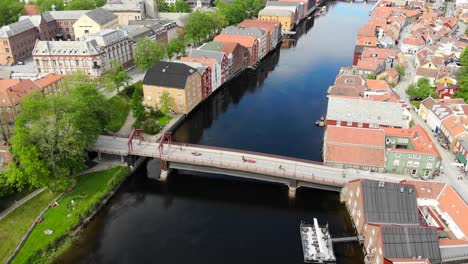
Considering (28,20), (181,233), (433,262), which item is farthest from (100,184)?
(28,20)

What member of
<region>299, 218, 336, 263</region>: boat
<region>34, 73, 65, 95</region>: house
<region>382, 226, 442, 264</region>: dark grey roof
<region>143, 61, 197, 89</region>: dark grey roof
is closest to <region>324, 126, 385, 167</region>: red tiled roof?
<region>299, 218, 336, 263</region>: boat

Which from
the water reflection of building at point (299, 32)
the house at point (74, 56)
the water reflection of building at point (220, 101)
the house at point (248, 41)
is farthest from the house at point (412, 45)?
the house at point (74, 56)


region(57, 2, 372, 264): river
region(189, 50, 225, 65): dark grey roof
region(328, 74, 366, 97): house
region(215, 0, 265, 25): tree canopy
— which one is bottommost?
region(57, 2, 372, 264): river

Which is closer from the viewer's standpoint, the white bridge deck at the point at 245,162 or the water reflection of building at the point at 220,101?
the white bridge deck at the point at 245,162

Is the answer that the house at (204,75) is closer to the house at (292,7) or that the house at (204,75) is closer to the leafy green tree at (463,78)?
the leafy green tree at (463,78)

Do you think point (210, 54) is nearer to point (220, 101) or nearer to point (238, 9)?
point (220, 101)

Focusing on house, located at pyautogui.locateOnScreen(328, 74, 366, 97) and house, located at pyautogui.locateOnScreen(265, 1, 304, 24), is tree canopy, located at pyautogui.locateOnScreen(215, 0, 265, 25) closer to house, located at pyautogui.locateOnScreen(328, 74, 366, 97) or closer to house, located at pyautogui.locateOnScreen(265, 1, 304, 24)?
house, located at pyautogui.locateOnScreen(265, 1, 304, 24)
